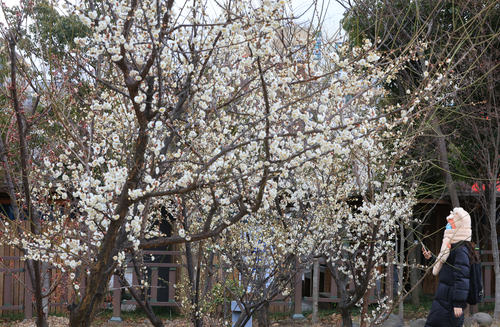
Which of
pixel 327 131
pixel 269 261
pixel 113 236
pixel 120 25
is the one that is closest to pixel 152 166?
pixel 113 236

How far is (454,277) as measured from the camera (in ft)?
12.6

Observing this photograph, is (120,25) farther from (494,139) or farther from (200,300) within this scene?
(494,139)

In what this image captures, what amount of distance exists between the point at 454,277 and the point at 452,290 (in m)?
0.17

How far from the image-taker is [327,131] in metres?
2.05

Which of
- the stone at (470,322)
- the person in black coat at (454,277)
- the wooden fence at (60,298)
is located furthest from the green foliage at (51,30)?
the stone at (470,322)

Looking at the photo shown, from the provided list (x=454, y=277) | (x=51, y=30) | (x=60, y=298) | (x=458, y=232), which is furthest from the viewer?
(x=60, y=298)

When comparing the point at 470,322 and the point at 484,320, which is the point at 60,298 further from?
the point at 484,320

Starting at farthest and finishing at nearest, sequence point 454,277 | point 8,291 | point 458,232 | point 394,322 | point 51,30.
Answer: point 394,322 < point 8,291 < point 51,30 < point 458,232 < point 454,277

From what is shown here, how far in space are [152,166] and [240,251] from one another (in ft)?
7.19

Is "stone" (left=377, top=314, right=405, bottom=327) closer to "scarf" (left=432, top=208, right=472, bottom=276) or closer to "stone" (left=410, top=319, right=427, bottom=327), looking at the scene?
"stone" (left=410, top=319, right=427, bottom=327)

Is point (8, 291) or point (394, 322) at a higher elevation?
point (8, 291)

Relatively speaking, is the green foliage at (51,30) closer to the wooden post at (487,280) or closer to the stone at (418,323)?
the stone at (418,323)

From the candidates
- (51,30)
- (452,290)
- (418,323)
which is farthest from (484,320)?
(51,30)

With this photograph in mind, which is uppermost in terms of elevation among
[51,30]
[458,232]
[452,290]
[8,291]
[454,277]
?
[51,30]
